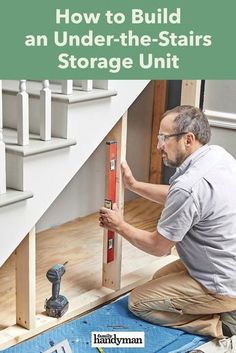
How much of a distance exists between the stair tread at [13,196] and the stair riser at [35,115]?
0.90 ft

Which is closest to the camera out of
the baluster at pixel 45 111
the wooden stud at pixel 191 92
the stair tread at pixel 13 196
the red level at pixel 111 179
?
the stair tread at pixel 13 196

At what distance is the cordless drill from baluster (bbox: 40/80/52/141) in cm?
55

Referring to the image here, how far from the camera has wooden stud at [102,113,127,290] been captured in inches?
95.0

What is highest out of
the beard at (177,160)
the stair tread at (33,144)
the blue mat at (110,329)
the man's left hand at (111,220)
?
the stair tread at (33,144)

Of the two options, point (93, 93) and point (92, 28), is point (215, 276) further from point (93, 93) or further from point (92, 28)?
point (92, 28)

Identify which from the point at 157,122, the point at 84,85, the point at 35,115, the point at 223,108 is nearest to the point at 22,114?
the point at 35,115

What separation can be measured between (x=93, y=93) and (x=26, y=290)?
77 centimetres

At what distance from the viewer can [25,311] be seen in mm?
2199

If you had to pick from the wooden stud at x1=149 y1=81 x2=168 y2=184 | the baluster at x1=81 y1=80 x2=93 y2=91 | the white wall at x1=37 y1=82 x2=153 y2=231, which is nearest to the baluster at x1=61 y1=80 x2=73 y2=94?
the baluster at x1=81 y1=80 x2=93 y2=91

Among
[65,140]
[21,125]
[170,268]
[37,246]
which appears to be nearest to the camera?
[21,125]

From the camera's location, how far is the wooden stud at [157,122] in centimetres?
355

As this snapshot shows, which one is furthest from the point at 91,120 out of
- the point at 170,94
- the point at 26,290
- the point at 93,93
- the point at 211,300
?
the point at 170,94

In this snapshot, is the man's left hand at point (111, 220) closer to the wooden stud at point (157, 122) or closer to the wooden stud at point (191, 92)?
the wooden stud at point (191, 92)

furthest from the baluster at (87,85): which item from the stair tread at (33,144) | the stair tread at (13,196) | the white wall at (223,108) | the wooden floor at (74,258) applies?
the wooden floor at (74,258)
